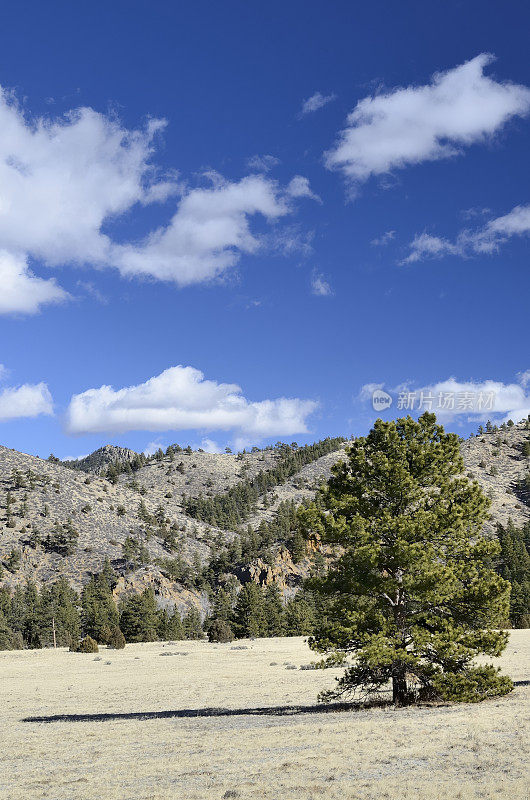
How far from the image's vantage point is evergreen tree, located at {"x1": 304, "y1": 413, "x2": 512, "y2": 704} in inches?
803

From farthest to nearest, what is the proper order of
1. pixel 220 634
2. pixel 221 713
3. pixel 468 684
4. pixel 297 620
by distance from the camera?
pixel 297 620
pixel 220 634
pixel 221 713
pixel 468 684

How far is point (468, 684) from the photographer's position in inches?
796

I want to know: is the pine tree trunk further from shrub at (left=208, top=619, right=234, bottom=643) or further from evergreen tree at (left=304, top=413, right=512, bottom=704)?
shrub at (left=208, top=619, right=234, bottom=643)

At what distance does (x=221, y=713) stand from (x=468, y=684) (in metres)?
9.85

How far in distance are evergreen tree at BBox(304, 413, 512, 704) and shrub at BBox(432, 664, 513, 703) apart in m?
0.03

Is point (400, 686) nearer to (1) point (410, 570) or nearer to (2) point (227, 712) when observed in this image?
(1) point (410, 570)

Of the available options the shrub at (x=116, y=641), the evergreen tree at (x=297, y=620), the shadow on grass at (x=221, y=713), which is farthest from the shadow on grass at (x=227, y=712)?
the evergreen tree at (x=297, y=620)

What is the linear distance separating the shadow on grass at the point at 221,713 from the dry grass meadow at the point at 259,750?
17cm

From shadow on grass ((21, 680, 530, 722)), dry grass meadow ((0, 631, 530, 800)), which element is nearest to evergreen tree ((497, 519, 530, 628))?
shadow on grass ((21, 680, 530, 722))

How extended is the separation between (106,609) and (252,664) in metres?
52.9

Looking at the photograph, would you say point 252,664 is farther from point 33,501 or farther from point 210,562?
point 33,501

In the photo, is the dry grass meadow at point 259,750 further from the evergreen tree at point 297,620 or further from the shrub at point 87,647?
the evergreen tree at point 297,620

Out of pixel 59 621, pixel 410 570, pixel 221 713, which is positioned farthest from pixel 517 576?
pixel 410 570

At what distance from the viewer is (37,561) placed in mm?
132625
